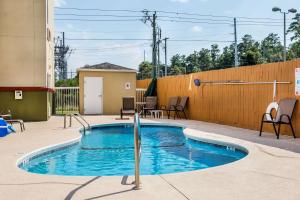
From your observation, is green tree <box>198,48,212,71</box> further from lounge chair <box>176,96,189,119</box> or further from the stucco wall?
the stucco wall

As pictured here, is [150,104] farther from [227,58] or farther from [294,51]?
[227,58]

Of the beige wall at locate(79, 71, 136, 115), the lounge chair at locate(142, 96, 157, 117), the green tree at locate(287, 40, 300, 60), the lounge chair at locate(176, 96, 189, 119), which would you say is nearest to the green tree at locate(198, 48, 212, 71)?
the green tree at locate(287, 40, 300, 60)

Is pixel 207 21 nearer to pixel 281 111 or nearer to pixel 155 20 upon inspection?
pixel 155 20

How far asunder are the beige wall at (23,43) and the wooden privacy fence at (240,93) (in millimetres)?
6284

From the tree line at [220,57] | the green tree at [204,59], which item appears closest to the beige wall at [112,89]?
the tree line at [220,57]

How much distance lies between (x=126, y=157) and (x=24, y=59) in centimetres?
786

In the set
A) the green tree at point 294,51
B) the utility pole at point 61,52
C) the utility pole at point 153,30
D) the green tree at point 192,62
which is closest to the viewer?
the utility pole at point 153,30

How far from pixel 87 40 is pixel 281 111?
26150 millimetres

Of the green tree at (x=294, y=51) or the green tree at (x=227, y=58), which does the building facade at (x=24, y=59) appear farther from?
the green tree at (x=227, y=58)

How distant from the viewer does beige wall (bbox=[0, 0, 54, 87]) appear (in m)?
13.2

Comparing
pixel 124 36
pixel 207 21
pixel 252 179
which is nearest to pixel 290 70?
pixel 252 179

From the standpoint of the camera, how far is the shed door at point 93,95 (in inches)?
697

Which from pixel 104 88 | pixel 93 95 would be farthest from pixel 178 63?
pixel 93 95

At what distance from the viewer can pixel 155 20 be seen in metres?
27.9
